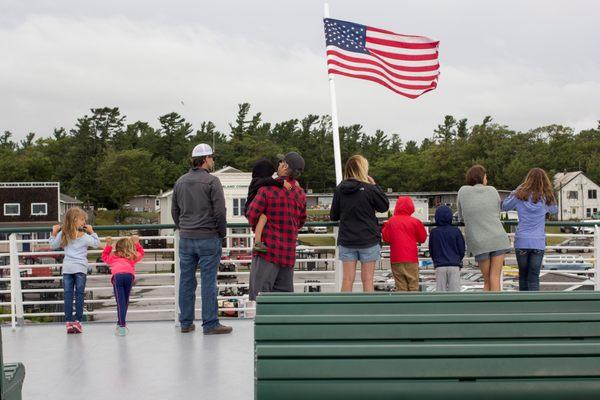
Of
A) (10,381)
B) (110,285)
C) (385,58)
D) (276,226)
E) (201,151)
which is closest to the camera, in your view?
(10,381)

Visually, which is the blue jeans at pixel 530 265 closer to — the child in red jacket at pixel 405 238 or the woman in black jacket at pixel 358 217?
the child in red jacket at pixel 405 238

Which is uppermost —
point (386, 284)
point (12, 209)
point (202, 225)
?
point (12, 209)

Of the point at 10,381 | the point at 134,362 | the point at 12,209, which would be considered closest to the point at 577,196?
the point at 12,209

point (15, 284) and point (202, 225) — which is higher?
point (202, 225)

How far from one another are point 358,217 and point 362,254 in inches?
13.9

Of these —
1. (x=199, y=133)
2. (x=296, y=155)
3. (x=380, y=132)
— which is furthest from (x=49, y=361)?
(x=380, y=132)

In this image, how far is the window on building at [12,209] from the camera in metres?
70.3

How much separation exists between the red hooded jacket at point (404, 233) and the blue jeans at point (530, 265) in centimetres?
96

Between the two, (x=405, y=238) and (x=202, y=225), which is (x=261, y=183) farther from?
(x=405, y=238)

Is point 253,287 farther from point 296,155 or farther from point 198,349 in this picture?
point 296,155

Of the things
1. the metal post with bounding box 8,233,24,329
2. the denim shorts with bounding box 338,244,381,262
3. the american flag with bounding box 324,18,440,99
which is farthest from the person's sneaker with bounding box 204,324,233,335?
the american flag with bounding box 324,18,440,99

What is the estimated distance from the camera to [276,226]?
6363 millimetres

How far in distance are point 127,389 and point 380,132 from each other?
123 meters

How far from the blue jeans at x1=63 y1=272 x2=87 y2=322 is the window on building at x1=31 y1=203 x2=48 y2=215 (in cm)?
6662
